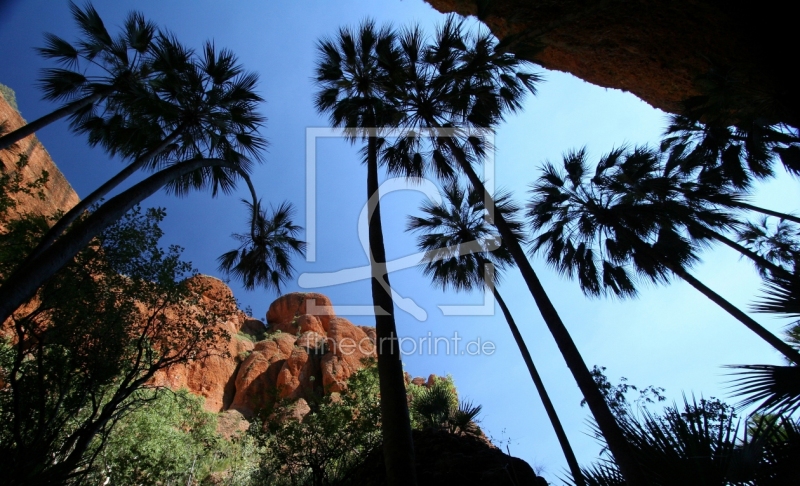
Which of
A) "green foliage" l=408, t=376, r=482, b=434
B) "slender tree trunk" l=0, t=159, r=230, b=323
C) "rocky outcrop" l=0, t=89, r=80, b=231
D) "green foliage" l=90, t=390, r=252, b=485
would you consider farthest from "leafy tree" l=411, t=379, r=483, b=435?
"rocky outcrop" l=0, t=89, r=80, b=231

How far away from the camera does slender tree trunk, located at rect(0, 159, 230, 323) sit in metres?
3.83

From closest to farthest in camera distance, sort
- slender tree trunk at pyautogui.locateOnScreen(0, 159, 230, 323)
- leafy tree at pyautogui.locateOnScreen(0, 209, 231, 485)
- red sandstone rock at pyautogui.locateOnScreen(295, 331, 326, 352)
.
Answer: slender tree trunk at pyautogui.locateOnScreen(0, 159, 230, 323) < leafy tree at pyautogui.locateOnScreen(0, 209, 231, 485) < red sandstone rock at pyautogui.locateOnScreen(295, 331, 326, 352)

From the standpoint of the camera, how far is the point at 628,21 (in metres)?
10.4

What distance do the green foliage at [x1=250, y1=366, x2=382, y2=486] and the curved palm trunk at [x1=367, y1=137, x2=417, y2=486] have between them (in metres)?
3.11

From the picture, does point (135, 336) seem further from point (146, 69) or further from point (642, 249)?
point (642, 249)

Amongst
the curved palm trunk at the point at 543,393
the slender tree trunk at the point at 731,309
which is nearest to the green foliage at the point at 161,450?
the curved palm trunk at the point at 543,393

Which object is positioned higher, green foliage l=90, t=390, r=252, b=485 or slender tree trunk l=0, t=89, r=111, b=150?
slender tree trunk l=0, t=89, r=111, b=150

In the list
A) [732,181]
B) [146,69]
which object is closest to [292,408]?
[146,69]

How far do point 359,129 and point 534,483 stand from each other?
8927mm

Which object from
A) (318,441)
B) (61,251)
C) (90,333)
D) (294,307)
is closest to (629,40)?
(318,441)

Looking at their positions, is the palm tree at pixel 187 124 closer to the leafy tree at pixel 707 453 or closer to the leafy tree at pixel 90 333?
the leafy tree at pixel 90 333

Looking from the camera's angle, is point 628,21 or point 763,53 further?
point 628,21

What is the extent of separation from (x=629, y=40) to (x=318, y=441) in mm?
13788

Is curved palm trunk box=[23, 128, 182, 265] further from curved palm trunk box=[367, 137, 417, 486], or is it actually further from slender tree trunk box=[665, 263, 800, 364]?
slender tree trunk box=[665, 263, 800, 364]
